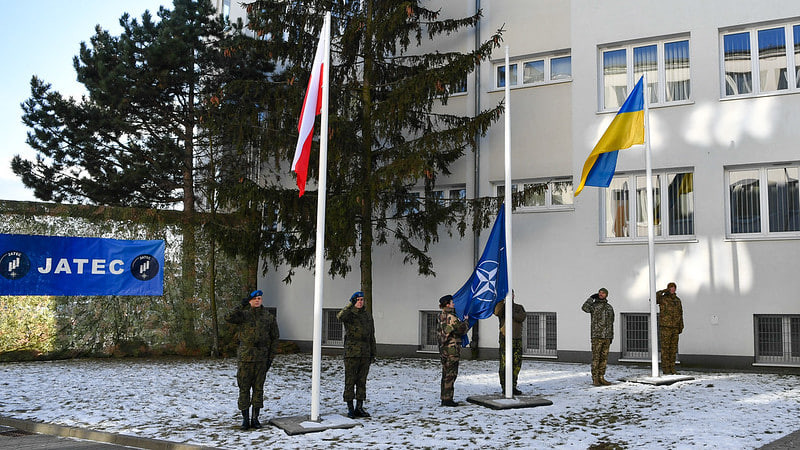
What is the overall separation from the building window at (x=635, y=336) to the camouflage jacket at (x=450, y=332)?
745 cm

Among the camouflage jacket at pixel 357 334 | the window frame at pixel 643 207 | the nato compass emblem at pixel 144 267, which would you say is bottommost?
the camouflage jacket at pixel 357 334

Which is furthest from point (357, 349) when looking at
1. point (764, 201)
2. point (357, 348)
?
point (764, 201)

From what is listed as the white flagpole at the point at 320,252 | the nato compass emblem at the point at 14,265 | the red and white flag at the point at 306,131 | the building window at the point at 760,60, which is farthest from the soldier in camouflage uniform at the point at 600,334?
the nato compass emblem at the point at 14,265

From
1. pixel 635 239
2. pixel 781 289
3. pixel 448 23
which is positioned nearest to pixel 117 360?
pixel 448 23

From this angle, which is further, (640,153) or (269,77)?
(269,77)

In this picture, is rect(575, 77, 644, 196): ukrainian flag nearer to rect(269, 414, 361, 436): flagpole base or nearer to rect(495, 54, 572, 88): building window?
rect(495, 54, 572, 88): building window

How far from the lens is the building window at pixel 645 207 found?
58.5 feet

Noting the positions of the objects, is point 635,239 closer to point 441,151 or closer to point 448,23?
point 441,151

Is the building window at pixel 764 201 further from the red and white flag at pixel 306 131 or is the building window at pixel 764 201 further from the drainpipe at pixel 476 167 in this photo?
the red and white flag at pixel 306 131

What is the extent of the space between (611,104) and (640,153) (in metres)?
1.54

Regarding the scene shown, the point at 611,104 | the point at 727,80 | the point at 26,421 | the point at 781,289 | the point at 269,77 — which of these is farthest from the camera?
the point at 269,77

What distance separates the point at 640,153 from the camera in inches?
725

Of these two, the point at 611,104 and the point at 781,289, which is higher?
the point at 611,104

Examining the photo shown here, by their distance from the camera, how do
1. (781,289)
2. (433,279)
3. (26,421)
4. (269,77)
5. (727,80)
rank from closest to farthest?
(26,421)
(781,289)
(727,80)
(433,279)
(269,77)
